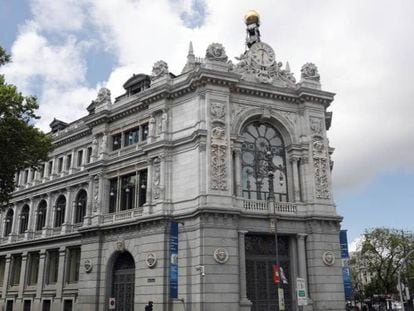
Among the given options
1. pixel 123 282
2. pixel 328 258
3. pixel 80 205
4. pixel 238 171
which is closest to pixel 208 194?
pixel 238 171

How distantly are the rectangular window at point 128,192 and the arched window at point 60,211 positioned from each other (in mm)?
10192

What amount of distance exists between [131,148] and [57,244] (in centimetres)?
1310

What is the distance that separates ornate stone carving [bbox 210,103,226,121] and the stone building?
80mm

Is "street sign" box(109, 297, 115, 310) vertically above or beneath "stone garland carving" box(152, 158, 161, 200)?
beneath

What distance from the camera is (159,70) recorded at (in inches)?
1483

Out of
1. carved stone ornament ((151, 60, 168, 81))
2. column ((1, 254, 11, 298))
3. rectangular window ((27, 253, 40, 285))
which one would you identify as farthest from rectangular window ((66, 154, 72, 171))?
carved stone ornament ((151, 60, 168, 81))

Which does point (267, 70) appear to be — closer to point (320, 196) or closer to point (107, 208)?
point (320, 196)

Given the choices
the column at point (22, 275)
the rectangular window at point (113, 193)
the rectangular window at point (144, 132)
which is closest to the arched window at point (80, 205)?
the rectangular window at point (113, 193)

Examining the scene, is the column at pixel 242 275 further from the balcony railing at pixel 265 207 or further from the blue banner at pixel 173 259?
the blue banner at pixel 173 259

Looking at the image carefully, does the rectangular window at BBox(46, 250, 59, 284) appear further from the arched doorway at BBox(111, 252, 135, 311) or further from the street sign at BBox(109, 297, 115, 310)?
the street sign at BBox(109, 297, 115, 310)

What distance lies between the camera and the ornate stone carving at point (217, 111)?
33906mm

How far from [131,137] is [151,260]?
1133 cm

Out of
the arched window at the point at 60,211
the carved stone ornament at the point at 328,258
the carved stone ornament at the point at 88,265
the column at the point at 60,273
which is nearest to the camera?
the carved stone ornament at the point at 328,258

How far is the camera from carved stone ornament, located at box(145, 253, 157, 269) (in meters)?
33.1
